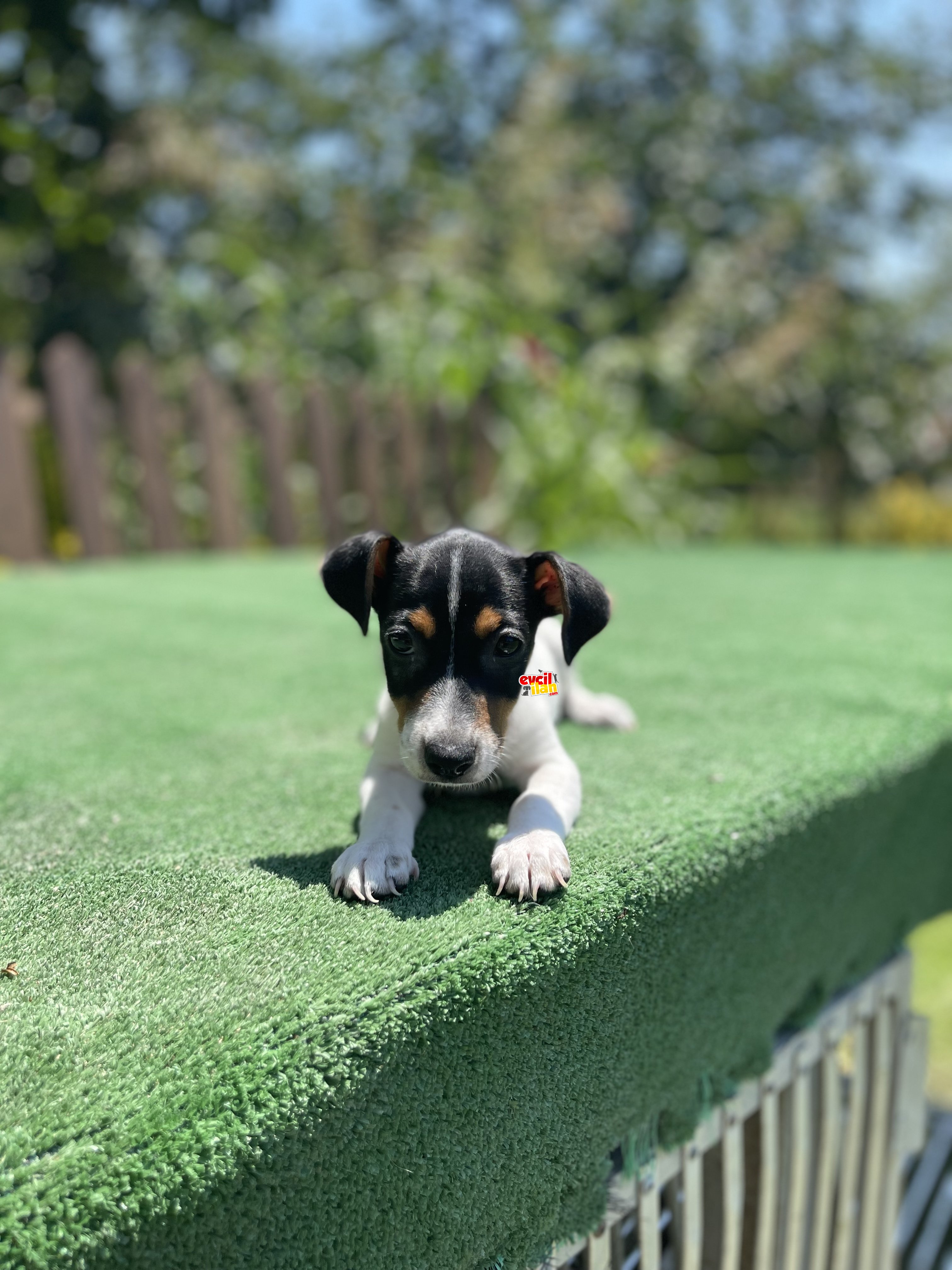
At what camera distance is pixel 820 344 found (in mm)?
15242

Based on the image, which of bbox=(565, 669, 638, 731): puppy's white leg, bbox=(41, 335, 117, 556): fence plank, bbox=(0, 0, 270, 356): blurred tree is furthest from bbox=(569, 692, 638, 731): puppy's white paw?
bbox=(0, 0, 270, 356): blurred tree

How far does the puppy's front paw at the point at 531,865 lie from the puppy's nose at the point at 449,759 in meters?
0.20

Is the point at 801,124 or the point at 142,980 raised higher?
the point at 801,124

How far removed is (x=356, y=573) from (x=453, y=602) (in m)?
0.18

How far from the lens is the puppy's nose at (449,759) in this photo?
168 cm

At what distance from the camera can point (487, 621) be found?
1.75 m

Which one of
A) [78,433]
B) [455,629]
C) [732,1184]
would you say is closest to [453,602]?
[455,629]

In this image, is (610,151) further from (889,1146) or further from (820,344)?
(889,1146)

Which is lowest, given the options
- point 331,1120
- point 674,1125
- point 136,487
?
point 674,1125

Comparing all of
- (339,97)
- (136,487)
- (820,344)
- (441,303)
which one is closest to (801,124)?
(820,344)

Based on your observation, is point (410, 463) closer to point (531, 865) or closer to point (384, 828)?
point (384, 828)

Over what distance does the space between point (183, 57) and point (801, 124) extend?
39.8ft

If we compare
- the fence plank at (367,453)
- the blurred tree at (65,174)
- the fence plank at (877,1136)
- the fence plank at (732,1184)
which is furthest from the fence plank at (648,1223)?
the blurred tree at (65,174)

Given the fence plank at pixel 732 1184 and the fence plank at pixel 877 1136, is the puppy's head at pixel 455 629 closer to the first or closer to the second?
the fence plank at pixel 732 1184
